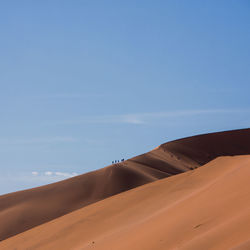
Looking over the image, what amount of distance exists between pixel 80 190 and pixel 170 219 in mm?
16845

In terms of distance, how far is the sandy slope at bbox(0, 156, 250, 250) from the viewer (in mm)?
10085

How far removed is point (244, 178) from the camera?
43.7ft

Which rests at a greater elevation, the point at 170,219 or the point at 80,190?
the point at 80,190

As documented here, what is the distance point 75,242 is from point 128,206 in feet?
8.47

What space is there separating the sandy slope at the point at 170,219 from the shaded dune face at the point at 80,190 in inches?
299

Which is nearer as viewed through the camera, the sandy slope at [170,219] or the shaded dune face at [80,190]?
the sandy slope at [170,219]

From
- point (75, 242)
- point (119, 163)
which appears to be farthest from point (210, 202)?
point (119, 163)

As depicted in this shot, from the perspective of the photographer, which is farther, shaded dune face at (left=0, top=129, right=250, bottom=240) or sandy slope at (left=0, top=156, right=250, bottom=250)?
shaded dune face at (left=0, top=129, right=250, bottom=240)

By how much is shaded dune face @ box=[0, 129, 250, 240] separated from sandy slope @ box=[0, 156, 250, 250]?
24.9 feet

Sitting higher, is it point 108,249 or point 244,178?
point 244,178

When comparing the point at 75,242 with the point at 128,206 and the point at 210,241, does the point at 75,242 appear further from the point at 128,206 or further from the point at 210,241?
the point at 210,241

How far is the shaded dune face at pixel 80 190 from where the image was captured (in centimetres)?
2619

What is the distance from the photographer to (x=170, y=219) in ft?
41.2

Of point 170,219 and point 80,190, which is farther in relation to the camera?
point 80,190
